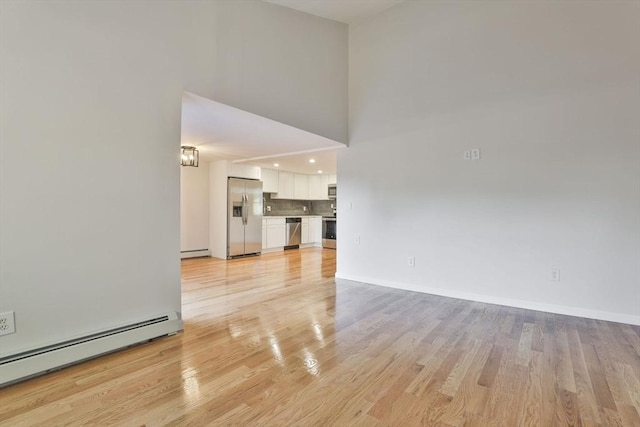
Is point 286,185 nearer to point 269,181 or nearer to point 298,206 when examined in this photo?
point 269,181

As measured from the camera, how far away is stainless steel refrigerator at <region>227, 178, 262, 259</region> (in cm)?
630

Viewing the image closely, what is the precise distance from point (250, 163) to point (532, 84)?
5039mm

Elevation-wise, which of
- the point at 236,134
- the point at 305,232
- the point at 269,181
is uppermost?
the point at 236,134

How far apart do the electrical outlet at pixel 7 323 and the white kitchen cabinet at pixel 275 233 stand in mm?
5379

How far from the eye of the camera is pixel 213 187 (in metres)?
6.57

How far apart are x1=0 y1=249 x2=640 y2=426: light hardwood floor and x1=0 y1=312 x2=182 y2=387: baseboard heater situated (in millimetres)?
63

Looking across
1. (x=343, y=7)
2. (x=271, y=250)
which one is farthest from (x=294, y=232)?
(x=343, y=7)

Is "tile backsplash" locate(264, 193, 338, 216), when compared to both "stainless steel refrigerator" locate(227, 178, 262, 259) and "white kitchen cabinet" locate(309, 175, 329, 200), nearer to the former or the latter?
"white kitchen cabinet" locate(309, 175, 329, 200)

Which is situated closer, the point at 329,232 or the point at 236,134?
the point at 236,134

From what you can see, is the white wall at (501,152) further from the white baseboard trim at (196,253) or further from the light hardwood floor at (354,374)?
the white baseboard trim at (196,253)

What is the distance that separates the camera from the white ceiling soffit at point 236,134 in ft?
10.0

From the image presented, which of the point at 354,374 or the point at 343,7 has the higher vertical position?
the point at 343,7

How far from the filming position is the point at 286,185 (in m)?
7.94

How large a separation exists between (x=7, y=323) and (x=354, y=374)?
7.09 ft
